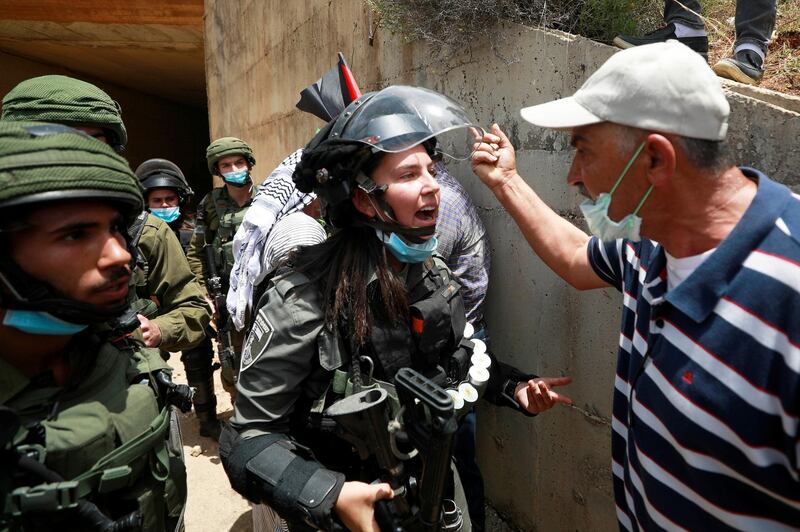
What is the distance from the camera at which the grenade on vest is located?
4293 mm

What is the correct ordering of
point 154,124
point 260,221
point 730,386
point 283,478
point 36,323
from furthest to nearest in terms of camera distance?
point 154,124 < point 260,221 < point 283,478 < point 36,323 < point 730,386

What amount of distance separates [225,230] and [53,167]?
3.40 metres

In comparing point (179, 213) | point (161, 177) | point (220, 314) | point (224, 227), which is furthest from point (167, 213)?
point (220, 314)

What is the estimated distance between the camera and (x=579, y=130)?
1318mm

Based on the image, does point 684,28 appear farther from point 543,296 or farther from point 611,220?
point 611,220

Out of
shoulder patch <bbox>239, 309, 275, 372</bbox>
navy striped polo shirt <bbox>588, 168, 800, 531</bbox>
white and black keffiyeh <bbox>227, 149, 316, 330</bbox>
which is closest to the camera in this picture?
navy striped polo shirt <bbox>588, 168, 800, 531</bbox>

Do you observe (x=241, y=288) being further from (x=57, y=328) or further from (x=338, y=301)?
(x=57, y=328)

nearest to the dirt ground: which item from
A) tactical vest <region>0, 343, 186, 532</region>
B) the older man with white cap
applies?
tactical vest <region>0, 343, 186, 532</region>

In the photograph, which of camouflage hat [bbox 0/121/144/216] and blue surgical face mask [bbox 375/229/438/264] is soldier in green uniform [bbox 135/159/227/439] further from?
camouflage hat [bbox 0/121/144/216]

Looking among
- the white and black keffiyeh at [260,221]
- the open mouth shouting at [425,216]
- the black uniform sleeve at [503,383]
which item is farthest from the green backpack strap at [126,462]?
the white and black keffiyeh at [260,221]

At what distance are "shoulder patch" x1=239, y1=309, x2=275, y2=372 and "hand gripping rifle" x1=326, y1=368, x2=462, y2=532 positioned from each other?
31 cm

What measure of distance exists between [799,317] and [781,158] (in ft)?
2.45

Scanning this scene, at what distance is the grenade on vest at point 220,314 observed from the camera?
4.29 meters

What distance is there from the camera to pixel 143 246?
8.36 ft
